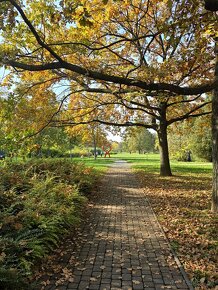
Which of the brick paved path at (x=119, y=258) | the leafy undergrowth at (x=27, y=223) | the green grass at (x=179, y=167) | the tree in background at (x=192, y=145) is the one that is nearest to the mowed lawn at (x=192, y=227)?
the brick paved path at (x=119, y=258)

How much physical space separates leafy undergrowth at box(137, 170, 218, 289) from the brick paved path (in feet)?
0.81

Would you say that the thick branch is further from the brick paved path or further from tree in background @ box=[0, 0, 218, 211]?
the brick paved path

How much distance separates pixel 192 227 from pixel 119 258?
8.82ft

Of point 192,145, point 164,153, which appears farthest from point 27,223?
point 192,145

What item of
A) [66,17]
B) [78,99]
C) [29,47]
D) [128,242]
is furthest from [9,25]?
[78,99]

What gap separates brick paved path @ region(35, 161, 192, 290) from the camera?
4293 millimetres

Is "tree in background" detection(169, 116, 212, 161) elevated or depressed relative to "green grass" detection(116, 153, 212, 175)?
elevated

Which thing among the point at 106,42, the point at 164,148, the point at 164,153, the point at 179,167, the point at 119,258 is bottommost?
the point at 119,258

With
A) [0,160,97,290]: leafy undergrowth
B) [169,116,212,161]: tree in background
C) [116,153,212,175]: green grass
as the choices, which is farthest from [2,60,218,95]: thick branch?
[169,116,212,161]: tree in background

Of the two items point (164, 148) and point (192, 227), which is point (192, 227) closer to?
point (192, 227)

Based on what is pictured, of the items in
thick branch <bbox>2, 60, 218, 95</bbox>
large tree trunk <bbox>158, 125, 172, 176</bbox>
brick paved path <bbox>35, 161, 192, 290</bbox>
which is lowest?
brick paved path <bbox>35, 161, 192, 290</bbox>

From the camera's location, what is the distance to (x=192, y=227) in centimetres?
714

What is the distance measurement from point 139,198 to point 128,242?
5.08 m

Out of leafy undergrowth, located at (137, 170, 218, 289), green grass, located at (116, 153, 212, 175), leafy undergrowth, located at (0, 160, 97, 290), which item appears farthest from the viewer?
green grass, located at (116, 153, 212, 175)
